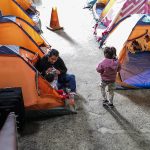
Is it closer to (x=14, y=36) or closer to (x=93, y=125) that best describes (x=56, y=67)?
(x=93, y=125)

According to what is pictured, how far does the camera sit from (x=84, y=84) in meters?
5.48

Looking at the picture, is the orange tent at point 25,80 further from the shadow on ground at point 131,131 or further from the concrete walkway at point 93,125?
the shadow on ground at point 131,131

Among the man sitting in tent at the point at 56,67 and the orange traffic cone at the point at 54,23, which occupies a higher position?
the orange traffic cone at the point at 54,23

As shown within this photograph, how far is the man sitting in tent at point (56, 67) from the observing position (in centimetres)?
471

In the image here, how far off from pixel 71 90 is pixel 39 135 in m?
1.24

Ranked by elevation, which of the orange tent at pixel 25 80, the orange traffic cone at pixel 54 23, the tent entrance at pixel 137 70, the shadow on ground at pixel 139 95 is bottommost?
the shadow on ground at pixel 139 95

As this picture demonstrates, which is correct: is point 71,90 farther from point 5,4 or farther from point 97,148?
point 5,4

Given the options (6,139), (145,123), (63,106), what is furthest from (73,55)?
(6,139)

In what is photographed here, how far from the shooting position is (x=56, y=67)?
4.85 meters

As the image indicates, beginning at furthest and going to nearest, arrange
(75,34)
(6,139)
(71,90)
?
(75,34), (71,90), (6,139)

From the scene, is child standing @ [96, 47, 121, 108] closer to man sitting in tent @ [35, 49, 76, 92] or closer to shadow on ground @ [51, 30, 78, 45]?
man sitting in tent @ [35, 49, 76, 92]

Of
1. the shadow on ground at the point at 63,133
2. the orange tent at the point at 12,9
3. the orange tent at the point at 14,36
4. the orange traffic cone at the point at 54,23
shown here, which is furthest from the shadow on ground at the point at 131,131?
the orange traffic cone at the point at 54,23

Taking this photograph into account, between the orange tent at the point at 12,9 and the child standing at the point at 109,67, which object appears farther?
the orange tent at the point at 12,9

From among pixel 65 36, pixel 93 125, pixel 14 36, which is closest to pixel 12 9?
pixel 65 36
